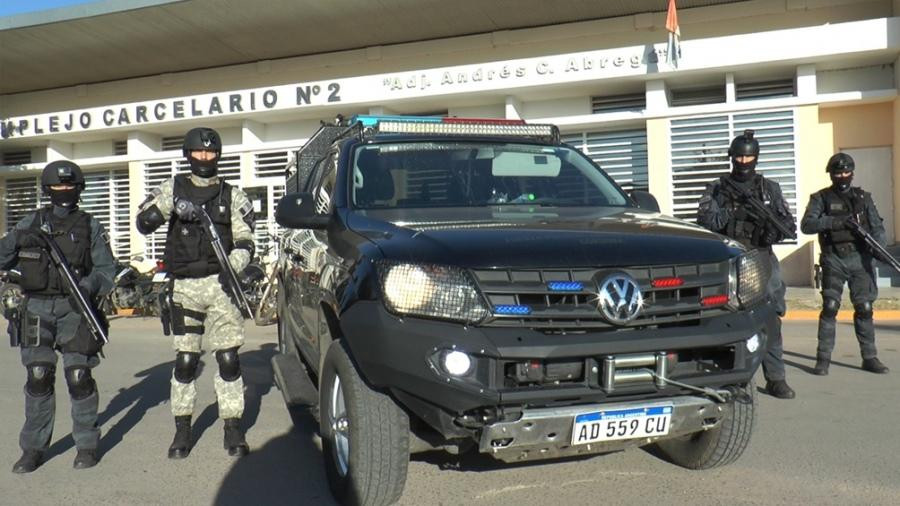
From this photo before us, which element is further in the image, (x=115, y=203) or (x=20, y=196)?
(x=20, y=196)

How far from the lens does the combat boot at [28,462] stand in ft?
14.4

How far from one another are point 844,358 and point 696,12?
987cm

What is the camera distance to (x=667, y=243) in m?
3.14

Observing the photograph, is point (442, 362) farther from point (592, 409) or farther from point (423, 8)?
point (423, 8)

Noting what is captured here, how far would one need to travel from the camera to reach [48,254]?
4.34 metres

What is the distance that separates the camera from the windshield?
3996mm

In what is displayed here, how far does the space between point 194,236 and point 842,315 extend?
944 cm

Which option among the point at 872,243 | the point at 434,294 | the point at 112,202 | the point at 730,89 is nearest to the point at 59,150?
the point at 112,202

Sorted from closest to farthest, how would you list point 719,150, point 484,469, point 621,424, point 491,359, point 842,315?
point 491,359, point 621,424, point 484,469, point 842,315, point 719,150

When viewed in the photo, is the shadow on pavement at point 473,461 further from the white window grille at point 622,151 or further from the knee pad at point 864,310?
the white window grille at point 622,151

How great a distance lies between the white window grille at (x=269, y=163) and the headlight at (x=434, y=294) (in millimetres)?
15807

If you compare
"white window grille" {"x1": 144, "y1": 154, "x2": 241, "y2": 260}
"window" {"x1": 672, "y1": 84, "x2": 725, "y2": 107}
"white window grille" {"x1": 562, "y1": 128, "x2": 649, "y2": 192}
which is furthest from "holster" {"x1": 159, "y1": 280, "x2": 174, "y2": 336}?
"white window grille" {"x1": 144, "y1": 154, "x2": 241, "y2": 260}

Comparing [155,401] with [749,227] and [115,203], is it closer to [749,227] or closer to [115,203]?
[749,227]

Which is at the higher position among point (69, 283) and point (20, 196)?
point (20, 196)
